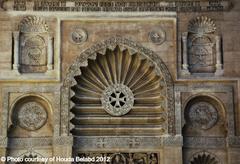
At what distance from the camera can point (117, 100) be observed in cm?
1381

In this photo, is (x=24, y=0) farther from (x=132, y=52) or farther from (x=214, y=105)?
(x=214, y=105)

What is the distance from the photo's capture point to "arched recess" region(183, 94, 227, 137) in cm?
1366

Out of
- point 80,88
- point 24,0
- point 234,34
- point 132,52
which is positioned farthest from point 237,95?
point 24,0

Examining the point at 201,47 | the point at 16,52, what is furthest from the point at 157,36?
the point at 16,52

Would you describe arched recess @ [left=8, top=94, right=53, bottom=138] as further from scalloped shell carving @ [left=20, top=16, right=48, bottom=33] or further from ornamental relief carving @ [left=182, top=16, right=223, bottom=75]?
ornamental relief carving @ [left=182, top=16, right=223, bottom=75]

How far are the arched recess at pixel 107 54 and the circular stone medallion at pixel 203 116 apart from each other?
0.59 m

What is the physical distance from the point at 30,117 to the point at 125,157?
2.42 m

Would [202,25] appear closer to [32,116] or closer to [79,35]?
[79,35]

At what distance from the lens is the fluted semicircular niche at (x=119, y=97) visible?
542 inches

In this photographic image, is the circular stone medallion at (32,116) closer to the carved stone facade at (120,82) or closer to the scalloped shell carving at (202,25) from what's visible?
the carved stone facade at (120,82)

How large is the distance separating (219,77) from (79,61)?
3339 mm

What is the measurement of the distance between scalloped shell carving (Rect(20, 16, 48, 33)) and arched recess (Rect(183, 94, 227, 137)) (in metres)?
3.94

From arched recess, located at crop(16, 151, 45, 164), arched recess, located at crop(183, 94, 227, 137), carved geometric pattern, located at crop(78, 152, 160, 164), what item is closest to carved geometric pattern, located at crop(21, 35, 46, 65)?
arched recess, located at crop(16, 151, 45, 164)

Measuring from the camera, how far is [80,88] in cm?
1396
